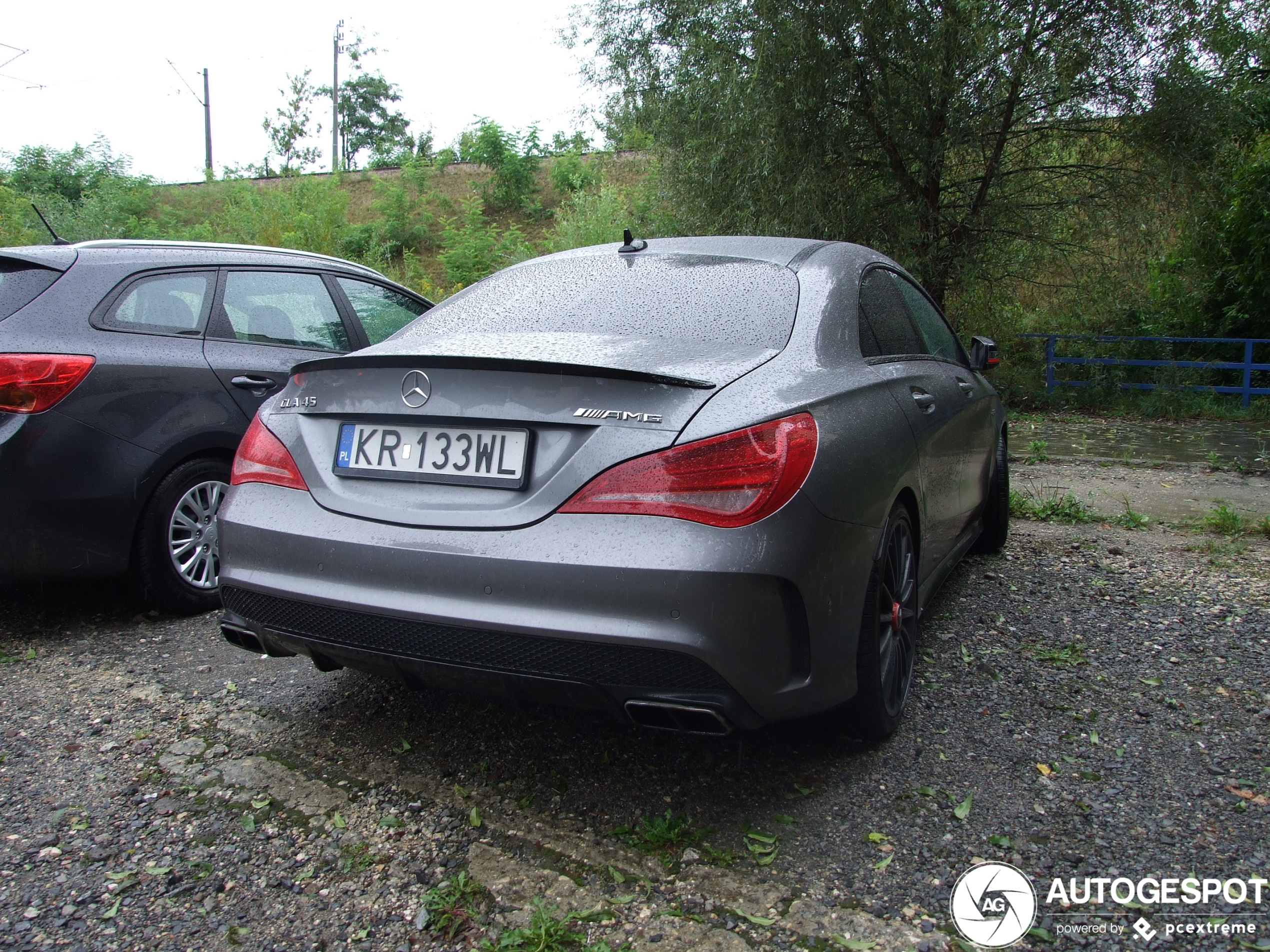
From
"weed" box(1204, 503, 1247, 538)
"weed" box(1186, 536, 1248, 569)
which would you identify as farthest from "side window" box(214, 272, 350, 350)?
"weed" box(1204, 503, 1247, 538)

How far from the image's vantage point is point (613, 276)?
3.09 meters

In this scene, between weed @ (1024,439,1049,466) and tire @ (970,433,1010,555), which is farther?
weed @ (1024,439,1049,466)

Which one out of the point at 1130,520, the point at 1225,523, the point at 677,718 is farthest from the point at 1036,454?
the point at 677,718

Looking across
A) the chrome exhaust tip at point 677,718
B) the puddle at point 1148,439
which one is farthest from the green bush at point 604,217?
the chrome exhaust tip at point 677,718

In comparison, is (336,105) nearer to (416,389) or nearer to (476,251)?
(476,251)

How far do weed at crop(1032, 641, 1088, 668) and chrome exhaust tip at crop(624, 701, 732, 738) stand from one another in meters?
1.91

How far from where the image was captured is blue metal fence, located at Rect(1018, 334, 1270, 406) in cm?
1259

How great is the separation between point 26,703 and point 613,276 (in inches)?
95.1

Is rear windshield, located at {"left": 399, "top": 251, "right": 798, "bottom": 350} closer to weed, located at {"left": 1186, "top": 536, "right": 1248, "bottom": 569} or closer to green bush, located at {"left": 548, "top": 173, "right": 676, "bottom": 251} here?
weed, located at {"left": 1186, "top": 536, "right": 1248, "bottom": 569}

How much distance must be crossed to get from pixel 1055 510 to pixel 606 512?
16.1 ft

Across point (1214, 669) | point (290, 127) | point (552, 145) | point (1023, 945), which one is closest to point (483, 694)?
point (1023, 945)

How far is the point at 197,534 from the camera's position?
161 inches

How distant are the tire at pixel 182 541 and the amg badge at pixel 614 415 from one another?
7.83 feet

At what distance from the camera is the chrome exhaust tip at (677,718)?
6.93 feet
